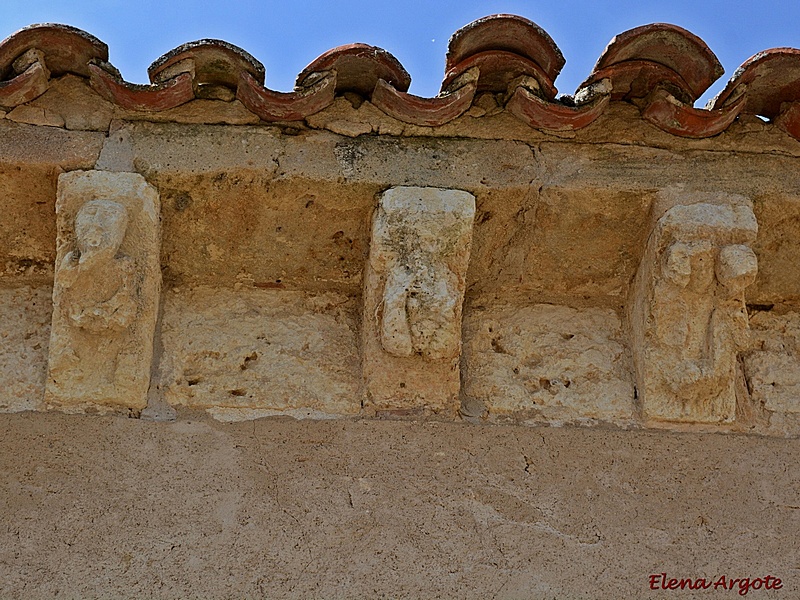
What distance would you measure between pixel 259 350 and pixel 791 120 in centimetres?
169

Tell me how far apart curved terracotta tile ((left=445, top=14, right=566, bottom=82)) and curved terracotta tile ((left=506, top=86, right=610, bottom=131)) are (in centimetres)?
10

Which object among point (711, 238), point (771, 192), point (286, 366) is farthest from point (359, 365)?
point (771, 192)

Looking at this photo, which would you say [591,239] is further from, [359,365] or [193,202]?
[193,202]

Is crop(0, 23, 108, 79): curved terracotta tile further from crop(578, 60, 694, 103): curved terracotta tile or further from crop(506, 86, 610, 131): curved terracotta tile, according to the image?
crop(578, 60, 694, 103): curved terracotta tile

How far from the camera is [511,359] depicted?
309 cm

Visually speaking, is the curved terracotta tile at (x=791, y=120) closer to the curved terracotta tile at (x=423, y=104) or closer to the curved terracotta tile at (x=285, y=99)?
the curved terracotta tile at (x=423, y=104)

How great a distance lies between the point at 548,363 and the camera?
309 centimetres

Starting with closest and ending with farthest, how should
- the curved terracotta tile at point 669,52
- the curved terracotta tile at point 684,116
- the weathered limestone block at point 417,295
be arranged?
the weathered limestone block at point 417,295, the curved terracotta tile at point 669,52, the curved terracotta tile at point 684,116

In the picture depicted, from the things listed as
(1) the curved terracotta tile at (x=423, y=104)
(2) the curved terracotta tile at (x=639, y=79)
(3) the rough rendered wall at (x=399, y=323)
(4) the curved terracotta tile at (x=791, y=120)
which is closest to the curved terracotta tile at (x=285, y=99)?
(3) the rough rendered wall at (x=399, y=323)

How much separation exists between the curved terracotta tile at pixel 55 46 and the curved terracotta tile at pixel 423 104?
78 centimetres

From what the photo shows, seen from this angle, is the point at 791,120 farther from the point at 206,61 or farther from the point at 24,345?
the point at 24,345

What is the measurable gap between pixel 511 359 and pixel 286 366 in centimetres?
66

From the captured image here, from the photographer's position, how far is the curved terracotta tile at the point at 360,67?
2902 mm
